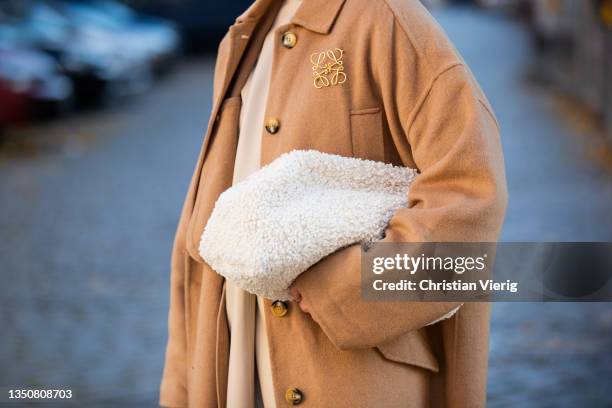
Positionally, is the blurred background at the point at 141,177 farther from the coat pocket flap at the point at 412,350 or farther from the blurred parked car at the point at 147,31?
the coat pocket flap at the point at 412,350

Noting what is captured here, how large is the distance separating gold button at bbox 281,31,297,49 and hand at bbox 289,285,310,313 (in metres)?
0.57

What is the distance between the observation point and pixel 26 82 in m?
12.6

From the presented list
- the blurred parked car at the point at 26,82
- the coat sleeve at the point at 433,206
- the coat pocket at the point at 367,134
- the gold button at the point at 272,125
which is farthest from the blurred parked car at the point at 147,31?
the coat sleeve at the point at 433,206

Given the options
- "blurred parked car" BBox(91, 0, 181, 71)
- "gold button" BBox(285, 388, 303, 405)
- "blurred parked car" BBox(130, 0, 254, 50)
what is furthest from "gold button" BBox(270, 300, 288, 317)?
"blurred parked car" BBox(130, 0, 254, 50)

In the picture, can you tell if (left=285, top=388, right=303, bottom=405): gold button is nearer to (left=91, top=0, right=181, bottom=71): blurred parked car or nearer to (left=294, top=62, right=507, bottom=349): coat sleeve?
(left=294, top=62, right=507, bottom=349): coat sleeve

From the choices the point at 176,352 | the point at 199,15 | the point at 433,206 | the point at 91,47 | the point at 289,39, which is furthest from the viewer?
the point at 199,15

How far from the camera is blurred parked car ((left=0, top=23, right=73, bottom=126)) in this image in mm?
12348

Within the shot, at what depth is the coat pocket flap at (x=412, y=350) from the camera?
210 centimetres

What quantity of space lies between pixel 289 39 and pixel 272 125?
21 centimetres

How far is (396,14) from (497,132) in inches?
13.3

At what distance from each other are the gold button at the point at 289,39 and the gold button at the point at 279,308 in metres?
0.59

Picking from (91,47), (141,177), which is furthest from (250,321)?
(91,47)

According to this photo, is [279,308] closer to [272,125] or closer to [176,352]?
[272,125]

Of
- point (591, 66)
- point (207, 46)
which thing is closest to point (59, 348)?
point (591, 66)
